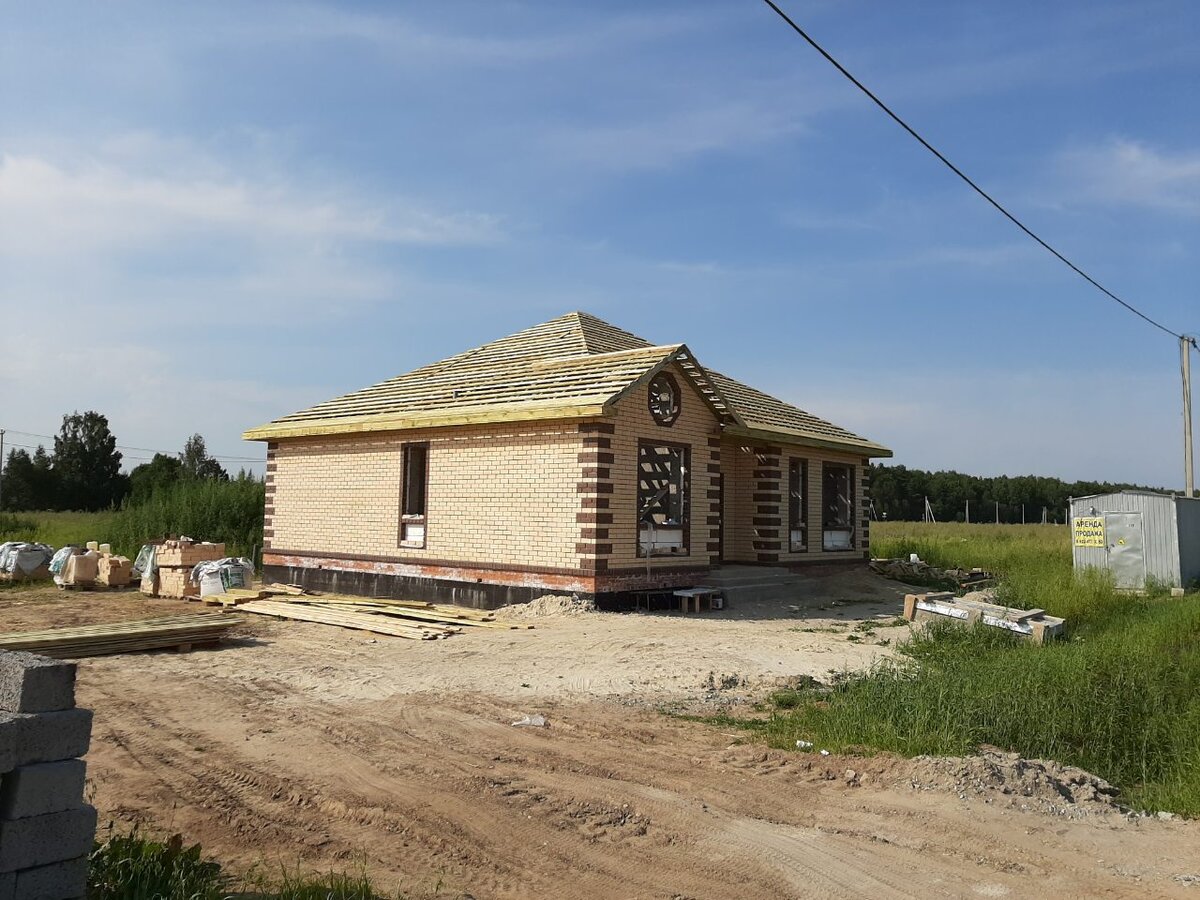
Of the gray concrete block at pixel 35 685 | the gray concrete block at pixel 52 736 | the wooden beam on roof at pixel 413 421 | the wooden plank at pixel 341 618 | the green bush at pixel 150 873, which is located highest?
the wooden beam on roof at pixel 413 421

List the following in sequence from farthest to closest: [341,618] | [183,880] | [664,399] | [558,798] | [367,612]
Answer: [664,399] → [367,612] → [341,618] → [558,798] → [183,880]

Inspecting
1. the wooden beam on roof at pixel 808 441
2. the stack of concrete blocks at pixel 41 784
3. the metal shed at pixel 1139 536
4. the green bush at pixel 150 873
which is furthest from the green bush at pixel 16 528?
the metal shed at pixel 1139 536

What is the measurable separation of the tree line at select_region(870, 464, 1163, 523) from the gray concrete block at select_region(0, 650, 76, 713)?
92896mm

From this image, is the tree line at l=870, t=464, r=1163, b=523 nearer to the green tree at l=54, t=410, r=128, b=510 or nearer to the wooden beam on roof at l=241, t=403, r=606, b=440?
the green tree at l=54, t=410, r=128, b=510

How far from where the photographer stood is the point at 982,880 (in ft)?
15.8

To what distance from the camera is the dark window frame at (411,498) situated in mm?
17578

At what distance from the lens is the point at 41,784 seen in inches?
155

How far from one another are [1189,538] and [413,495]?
17.5 meters

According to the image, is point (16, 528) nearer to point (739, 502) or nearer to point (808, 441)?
point (739, 502)

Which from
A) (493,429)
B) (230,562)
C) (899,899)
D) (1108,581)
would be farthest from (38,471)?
(899,899)

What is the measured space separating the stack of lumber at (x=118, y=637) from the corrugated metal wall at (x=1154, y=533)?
1788 cm

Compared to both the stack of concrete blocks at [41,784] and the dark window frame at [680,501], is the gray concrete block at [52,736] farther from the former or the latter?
the dark window frame at [680,501]

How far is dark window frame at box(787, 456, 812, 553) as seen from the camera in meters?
21.4

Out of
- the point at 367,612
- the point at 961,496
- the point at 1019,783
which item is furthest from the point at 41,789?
the point at 961,496
